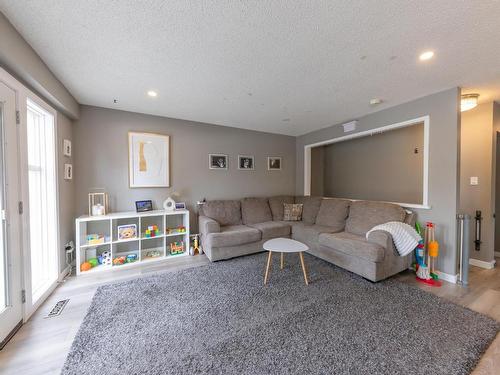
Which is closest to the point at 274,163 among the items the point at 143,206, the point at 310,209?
the point at 310,209

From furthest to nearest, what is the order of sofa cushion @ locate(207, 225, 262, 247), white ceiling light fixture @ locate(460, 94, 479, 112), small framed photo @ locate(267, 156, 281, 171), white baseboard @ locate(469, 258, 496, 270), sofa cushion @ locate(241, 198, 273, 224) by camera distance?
small framed photo @ locate(267, 156, 281, 171), sofa cushion @ locate(241, 198, 273, 224), sofa cushion @ locate(207, 225, 262, 247), white baseboard @ locate(469, 258, 496, 270), white ceiling light fixture @ locate(460, 94, 479, 112)

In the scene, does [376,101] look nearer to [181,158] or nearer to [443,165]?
[443,165]

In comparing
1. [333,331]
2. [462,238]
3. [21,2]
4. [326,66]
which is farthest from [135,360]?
[462,238]

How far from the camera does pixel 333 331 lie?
1619 mm

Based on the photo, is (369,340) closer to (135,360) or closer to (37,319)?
(135,360)

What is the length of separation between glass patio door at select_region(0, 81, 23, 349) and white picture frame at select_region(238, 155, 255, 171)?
3.19 meters

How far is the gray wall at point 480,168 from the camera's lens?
2.86 meters

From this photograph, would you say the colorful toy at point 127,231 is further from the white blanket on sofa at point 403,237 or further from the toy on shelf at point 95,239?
the white blanket on sofa at point 403,237

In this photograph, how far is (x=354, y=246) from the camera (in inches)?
99.7

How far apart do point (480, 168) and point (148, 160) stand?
5.15 meters

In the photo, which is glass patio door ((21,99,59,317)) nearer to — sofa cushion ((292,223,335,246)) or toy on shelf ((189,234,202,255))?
toy on shelf ((189,234,202,255))

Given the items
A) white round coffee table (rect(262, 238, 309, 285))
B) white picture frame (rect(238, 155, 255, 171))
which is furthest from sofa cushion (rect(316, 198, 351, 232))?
white picture frame (rect(238, 155, 255, 171))

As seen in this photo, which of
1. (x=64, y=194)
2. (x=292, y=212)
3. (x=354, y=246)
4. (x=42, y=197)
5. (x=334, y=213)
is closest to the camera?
(x=42, y=197)

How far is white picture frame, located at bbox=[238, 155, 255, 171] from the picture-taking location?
4.34 m
